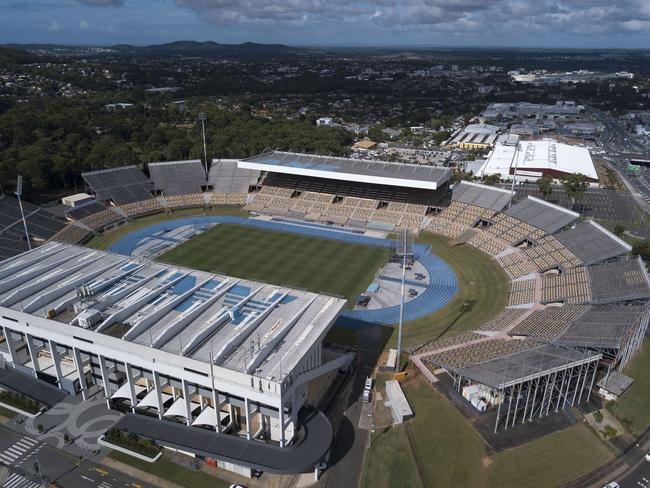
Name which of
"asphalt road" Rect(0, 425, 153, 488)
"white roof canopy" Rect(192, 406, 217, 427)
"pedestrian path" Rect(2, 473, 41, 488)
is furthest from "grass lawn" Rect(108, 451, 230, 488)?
"pedestrian path" Rect(2, 473, 41, 488)

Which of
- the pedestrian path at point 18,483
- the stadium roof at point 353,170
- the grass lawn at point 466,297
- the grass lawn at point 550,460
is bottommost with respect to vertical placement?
the grass lawn at point 466,297

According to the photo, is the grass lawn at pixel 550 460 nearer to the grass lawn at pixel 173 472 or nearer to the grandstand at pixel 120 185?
the grass lawn at pixel 173 472

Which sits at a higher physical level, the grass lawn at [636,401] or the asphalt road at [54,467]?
the grass lawn at [636,401]

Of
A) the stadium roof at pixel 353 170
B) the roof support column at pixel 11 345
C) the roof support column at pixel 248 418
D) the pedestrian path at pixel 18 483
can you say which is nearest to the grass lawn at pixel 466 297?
the stadium roof at pixel 353 170

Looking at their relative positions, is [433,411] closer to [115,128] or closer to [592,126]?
[115,128]

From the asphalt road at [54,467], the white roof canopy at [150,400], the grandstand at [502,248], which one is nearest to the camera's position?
the asphalt road at [54,467]

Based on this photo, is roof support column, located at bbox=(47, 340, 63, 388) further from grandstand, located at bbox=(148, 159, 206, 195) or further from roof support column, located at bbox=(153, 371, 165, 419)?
grandstand, located at bbox=(148, 159, 206, 195)

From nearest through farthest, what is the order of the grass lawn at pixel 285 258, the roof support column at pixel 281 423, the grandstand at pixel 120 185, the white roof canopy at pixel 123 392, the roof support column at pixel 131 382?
the roof support column at pixel 281 423, the roof support column at pixel 131 382, the white roof canopy at pixel 123 392, the grass lawn at pixel 285 258, the grandstand at pixel 120 185
